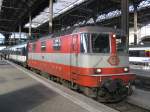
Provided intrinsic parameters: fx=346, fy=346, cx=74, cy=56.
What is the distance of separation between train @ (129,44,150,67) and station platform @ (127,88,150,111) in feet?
95.0

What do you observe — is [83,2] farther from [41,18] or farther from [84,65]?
[84,65]

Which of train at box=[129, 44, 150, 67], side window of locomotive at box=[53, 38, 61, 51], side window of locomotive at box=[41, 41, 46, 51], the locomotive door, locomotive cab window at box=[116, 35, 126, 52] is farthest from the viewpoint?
train at box=[129, 44, 150, 67]

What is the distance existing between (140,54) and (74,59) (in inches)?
1288

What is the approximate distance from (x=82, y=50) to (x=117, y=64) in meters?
1.45

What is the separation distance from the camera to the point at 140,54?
150ft

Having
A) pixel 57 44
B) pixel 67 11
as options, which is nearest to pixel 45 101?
pixel 57 44

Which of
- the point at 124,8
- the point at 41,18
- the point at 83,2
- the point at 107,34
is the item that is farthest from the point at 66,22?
A: the point at 107,34

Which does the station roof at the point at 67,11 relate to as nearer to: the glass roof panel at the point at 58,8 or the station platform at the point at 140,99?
the glass roof panel at the point at 58,8

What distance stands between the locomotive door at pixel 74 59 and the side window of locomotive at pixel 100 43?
0.87 metres

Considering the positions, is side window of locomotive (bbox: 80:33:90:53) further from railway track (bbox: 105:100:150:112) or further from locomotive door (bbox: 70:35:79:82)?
railway track (bbox: 105:100:150:112)

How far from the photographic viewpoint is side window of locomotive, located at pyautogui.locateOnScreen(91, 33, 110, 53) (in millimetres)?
13070

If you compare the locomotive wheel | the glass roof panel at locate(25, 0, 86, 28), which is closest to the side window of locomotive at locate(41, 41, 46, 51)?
the locomotive wheel

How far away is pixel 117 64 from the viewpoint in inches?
523

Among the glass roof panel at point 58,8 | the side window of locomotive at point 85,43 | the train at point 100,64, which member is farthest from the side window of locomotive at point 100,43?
the glass roof panel at point 58,8
